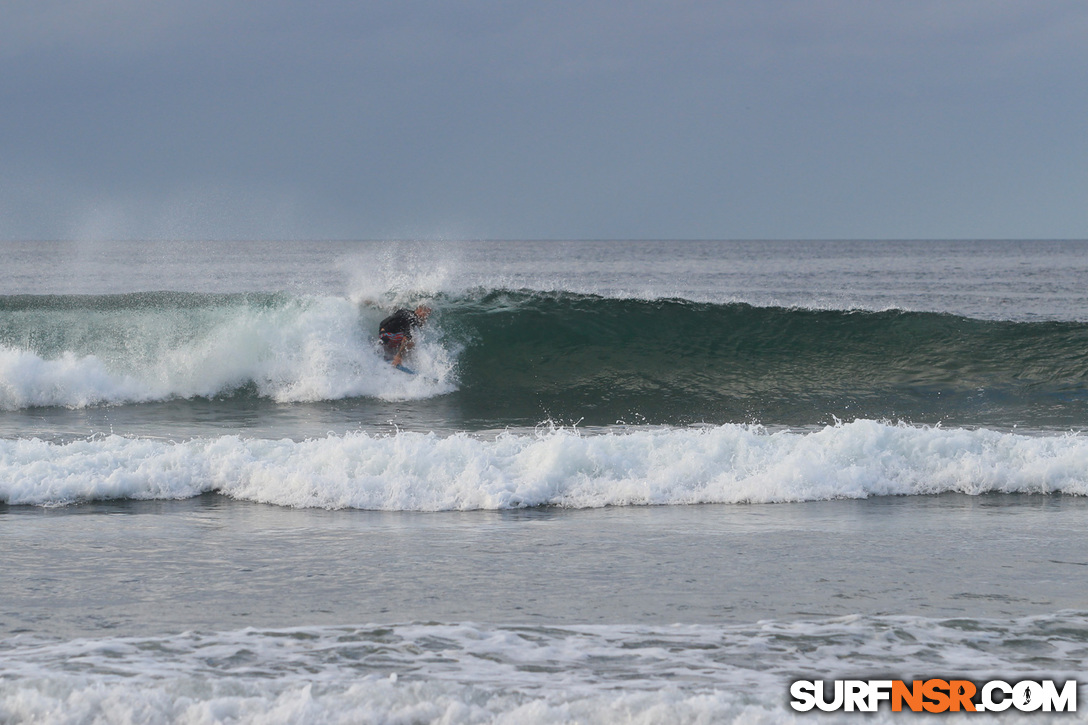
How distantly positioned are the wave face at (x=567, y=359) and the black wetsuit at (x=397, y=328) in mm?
310

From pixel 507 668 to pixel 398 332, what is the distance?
12.1 metres

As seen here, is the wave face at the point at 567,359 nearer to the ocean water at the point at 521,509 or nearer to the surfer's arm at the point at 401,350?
the ocean water at the point at 521,509

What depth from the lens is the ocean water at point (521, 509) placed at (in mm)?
4312

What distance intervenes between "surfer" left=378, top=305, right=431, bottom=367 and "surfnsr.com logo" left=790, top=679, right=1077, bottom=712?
474 inches

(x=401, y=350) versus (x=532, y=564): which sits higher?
(x=401, y=350)

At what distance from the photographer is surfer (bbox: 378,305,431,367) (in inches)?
620

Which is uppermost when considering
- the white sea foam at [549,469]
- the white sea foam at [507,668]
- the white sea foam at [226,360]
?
the white sea foam at [226,360]

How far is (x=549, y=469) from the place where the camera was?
837cm

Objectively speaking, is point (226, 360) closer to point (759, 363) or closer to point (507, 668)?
point (759, 363)

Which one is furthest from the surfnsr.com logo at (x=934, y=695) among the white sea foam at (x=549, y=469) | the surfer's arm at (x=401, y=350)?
the surfer's arm at (x=401, y=350)

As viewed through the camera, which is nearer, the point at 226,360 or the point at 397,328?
the point at 226,360

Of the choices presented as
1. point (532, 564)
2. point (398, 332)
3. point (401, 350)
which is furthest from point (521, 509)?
point (398, 332)

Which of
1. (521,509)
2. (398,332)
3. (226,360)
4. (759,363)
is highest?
(398,332)

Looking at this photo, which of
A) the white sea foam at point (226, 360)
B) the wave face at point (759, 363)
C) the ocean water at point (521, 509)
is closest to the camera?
the ocean water at point (521, 509)
